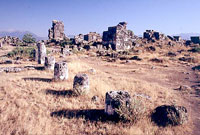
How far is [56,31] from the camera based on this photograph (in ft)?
146

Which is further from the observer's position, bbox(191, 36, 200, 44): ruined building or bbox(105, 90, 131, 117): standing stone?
bbox(191, 36, 200, 44): ruined building

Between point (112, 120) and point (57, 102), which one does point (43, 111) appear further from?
point (112, 120)

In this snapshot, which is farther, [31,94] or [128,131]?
[31,94]

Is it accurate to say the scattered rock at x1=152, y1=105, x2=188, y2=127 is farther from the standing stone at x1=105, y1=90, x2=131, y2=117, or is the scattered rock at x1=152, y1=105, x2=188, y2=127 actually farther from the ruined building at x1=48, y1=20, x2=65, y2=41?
the ruined building at x1=48, y1=20, x2=65, y2=41

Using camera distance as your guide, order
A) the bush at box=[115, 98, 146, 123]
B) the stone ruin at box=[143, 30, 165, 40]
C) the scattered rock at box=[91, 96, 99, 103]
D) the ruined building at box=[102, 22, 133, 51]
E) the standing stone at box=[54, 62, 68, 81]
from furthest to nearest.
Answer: the stone ruin at box=[143, 30, 165, 40] → the ruined building at box=[102, 22, 133, 51] → the standing stone at box=[54, 62, 68, 81] → the scattered rock at box=[91, 96, 99, 103] → the bush at box=[115, 98, 146, 123]

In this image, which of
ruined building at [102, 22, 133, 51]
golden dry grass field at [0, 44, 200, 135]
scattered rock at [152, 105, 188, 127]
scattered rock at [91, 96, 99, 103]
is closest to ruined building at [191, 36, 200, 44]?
ruined building at [102, 22, 133, 51]

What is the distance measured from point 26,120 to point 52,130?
93cm

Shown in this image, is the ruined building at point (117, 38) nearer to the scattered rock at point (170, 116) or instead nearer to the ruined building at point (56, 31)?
the ruined building at point (56, 31)

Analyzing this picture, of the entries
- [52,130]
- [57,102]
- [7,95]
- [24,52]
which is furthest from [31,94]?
[24,52]

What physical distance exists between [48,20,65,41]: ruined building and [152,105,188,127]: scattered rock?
4201 cm

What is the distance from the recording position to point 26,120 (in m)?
4.55

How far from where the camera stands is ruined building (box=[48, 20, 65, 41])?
4375cm

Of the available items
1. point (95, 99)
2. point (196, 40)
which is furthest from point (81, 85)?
point (196, 40)

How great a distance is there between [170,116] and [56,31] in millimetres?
43783
